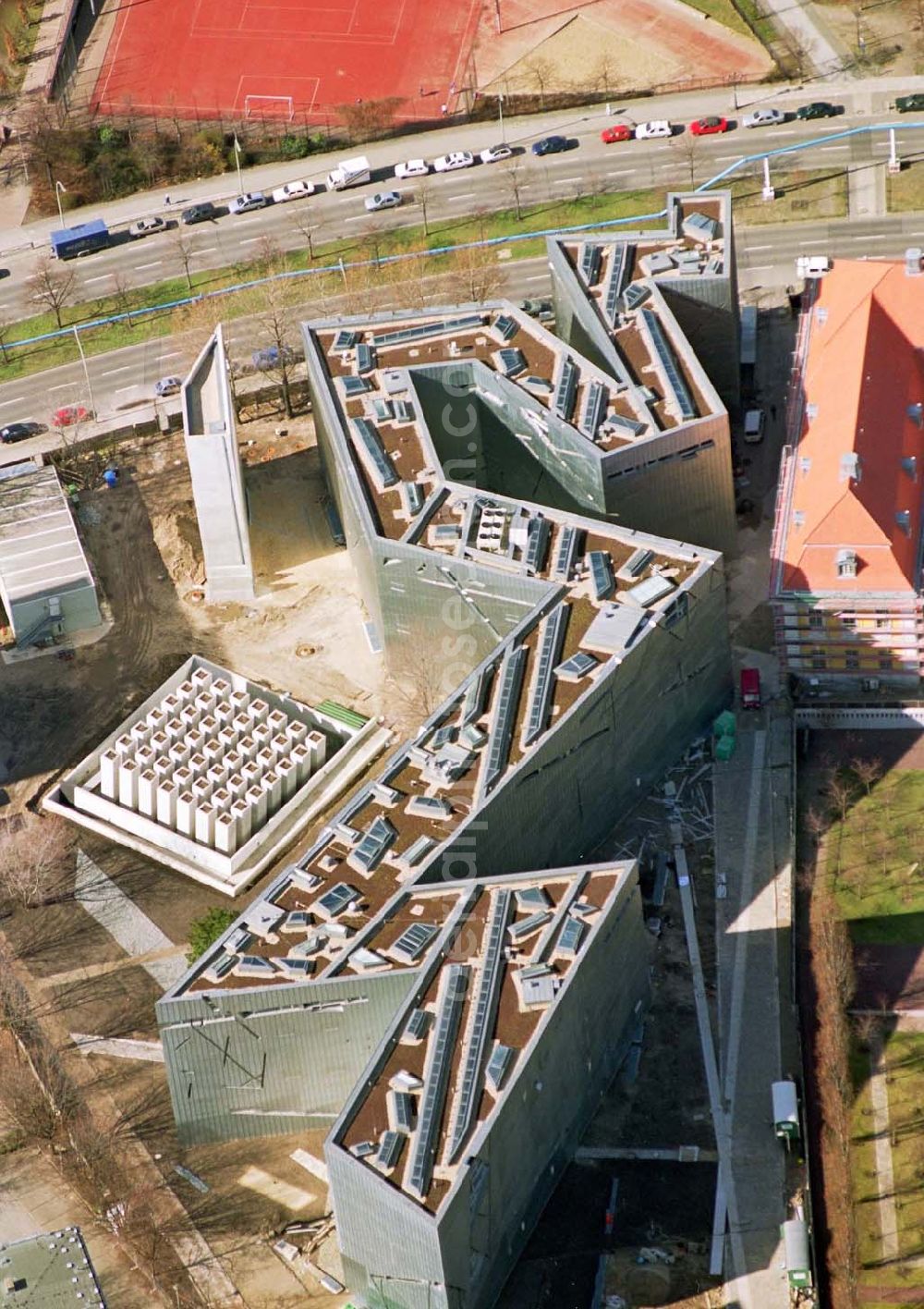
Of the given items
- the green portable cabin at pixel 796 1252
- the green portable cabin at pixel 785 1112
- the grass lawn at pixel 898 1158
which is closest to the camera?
the green portable cabin at pixel 796 1252

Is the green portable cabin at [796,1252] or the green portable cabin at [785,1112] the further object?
the green portable cabin at [785,1112]

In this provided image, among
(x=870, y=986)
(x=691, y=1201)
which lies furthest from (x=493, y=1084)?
(x=870, y=986)

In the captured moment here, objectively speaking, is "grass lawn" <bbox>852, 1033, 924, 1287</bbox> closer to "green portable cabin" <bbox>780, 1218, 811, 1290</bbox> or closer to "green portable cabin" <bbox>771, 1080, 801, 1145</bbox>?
"green portable cabin" <bbox>780, 1218, 811, 1290</bbox>

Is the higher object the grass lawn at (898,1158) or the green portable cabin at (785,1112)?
the green portable cabin at (785,1112)

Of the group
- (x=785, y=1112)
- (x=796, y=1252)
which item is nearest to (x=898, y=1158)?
(x=785, y=1112)

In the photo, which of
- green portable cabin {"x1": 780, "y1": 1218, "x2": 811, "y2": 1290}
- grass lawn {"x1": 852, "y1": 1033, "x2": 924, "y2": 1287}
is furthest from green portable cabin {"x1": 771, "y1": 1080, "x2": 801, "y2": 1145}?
green portable cabin {"x1": 780, "y1": 1218, "x2": 811, "y2": 1290}

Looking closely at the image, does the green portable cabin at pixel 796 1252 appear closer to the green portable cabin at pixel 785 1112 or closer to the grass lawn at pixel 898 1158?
the grass lawn at pixel 898 1158

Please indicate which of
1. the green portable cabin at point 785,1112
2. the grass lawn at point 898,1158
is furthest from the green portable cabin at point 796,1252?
the green portable cabin at point 785,1112
